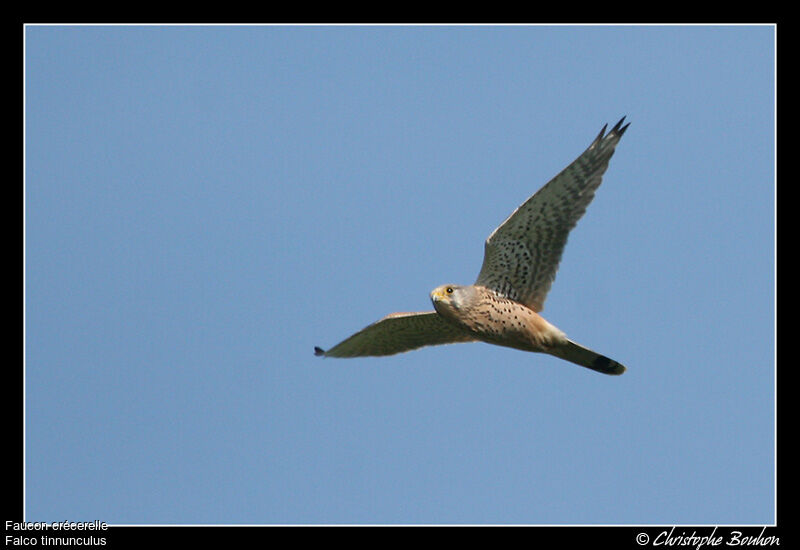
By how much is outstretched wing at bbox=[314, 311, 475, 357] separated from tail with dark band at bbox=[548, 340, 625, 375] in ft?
3.50

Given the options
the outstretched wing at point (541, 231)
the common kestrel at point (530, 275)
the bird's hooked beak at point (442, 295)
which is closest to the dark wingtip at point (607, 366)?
the common kestrel at point (530, 275)

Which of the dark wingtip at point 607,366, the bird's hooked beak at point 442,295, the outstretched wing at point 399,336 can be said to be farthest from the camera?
the outstretched wing at point 399,336

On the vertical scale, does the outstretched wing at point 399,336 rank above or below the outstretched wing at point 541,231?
below

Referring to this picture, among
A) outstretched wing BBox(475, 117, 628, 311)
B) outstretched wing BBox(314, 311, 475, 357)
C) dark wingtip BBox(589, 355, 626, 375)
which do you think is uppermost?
outstretched wing BBox(475, 117, 628, 311)

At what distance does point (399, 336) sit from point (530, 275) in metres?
1.91

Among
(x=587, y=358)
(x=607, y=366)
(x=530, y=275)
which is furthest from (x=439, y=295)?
(x=607, y=366)

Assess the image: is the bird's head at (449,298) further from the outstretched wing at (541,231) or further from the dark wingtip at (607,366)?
the dark wingtip at (607,366)

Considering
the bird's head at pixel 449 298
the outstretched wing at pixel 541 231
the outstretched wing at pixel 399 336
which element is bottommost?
the outstretched wing at pixel 399 336

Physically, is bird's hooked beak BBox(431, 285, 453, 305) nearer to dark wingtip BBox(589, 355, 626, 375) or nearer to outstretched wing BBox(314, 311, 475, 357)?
outstretched wing BBox(314, 311, 475, 357)

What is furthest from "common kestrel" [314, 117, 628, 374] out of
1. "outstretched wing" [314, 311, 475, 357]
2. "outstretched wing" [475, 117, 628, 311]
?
"outstretched wing" [314, 311, 475, 357]

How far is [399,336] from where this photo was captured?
1766 centimetres

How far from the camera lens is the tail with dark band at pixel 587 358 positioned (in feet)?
54.0

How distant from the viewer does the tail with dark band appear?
1647cm
